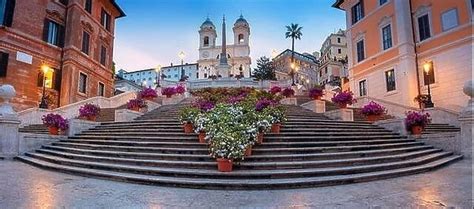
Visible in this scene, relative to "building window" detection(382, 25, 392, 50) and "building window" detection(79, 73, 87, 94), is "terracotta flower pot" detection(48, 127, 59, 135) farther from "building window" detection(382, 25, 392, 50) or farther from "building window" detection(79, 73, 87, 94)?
"building window" detection(382, 25, 392, 50)

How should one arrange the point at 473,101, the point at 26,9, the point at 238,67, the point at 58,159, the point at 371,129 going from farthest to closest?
the point at 238,67 < the point at 26,9 < the point at 371,129 < the point at 473,101 < the point at 58,159

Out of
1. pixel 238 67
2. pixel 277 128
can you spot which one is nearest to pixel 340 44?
pixel 238 67

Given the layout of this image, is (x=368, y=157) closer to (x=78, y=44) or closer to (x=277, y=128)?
(x=277, y=128)

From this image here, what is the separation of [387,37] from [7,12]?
2484 cm

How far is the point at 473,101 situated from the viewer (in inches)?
404

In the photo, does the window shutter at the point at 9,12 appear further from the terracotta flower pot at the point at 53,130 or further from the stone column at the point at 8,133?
the terracotta flower pot at the point at 53,130

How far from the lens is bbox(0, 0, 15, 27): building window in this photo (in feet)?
55.6

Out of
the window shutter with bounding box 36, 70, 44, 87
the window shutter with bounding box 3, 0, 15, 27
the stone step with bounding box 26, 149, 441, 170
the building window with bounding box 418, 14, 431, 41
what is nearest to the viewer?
the stone step with bounding box 26, 149, 441, 170

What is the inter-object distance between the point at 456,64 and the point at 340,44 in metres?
51.3

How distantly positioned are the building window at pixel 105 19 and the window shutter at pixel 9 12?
8.55 meters

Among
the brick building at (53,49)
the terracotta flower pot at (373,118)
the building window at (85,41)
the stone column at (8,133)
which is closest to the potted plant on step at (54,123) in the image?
the stone column at (8,133)

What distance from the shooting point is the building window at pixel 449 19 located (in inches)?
653

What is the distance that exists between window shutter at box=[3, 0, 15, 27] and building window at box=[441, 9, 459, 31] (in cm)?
2607

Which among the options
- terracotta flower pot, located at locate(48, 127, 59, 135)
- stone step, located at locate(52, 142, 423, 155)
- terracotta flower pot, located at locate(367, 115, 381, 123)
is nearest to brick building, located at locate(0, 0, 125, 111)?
terracotta flower pot, located at locate(48, 127, 59, 135)
